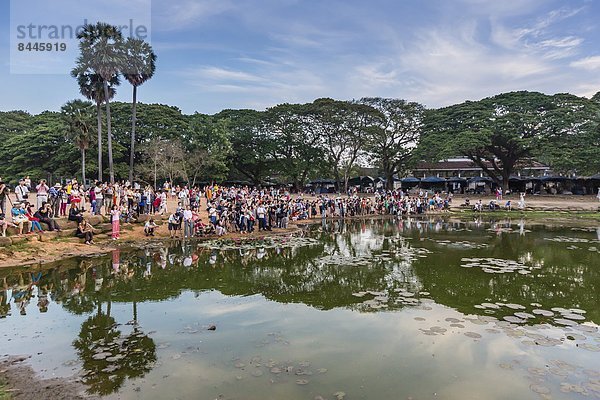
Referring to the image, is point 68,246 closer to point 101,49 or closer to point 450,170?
point 101,49

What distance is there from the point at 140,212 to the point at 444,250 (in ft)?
48.7

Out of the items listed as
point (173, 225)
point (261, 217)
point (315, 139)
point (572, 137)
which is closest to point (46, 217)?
point (173, 225)

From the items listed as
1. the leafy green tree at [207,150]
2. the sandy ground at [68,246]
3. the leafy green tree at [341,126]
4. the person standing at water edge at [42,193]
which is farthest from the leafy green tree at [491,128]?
the person standing at water edge at [42,193]

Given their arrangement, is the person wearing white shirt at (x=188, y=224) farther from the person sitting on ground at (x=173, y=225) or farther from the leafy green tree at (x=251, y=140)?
the leafy green tree at (x=251, y=140)

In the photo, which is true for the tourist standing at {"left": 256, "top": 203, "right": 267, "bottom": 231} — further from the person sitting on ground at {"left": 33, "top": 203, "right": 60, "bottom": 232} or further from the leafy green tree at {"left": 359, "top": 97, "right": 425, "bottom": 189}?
the leafy green tree at {"left": 359, "top": 97, "right": 425, "bottom": 189}

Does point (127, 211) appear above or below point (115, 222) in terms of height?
above

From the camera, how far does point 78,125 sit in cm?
3528

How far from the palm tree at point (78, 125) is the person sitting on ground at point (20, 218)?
21990 mm

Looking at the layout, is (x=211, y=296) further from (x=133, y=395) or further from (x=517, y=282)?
(x=517, y=282)

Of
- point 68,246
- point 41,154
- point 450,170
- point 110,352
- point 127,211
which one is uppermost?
point 41,154

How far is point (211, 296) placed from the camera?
998 cm

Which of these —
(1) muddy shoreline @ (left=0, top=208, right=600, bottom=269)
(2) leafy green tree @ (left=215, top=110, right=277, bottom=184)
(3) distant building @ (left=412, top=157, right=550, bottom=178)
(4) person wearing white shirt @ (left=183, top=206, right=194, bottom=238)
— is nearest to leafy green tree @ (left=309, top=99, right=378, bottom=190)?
(2) leafy green tree @ (left=215, top=110, right=277, bottom=184)

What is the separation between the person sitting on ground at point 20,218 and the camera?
48.5 ft

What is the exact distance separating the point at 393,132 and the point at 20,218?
134 ft
